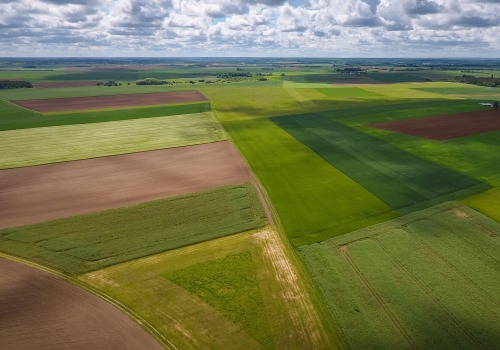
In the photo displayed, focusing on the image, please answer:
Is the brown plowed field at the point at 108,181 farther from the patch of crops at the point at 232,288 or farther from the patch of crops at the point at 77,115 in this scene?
the patch of crops at the point at 77,115

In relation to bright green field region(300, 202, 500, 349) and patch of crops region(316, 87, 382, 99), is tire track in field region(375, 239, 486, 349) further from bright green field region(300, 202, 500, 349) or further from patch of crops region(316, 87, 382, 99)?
patch of crops region(316, 87, 382, 99)

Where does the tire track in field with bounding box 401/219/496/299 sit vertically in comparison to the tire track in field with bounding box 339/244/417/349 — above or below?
above

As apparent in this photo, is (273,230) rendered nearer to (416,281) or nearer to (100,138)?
(416,281)

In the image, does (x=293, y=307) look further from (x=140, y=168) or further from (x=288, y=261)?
(x=140, y=168)

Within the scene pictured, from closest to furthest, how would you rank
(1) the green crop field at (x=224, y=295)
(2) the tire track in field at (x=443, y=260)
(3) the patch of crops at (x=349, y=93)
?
(1) the green crop field at (x=224, y=295)
(2) the tire track in field at (x=443, y=260)
(3) the patch of crops at (x=349, y=93)

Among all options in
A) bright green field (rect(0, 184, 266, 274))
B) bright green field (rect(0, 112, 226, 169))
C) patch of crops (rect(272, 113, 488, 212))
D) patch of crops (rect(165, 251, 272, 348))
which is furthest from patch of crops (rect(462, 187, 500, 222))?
bright green field (rect(0, 112, 226, 169))

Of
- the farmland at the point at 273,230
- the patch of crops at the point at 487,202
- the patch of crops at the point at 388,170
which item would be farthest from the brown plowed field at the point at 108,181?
the patch of crops at the point at 487,202

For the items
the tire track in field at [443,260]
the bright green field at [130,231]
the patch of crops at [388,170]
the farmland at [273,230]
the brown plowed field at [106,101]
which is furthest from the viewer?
the brown plowed field at [106,101]

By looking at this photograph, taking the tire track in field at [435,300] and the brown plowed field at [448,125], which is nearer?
the tire track in field at [435,300]
